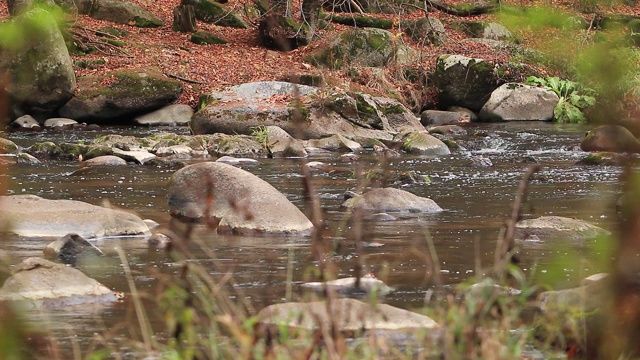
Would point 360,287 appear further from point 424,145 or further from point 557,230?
point 424,145

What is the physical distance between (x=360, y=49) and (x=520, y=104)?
459 cm

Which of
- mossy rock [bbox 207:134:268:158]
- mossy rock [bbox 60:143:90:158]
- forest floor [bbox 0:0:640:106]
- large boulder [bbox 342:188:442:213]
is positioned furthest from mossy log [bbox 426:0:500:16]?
large boulder [bbox 342:188:442:213]

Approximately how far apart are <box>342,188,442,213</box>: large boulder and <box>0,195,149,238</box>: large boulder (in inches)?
94.3

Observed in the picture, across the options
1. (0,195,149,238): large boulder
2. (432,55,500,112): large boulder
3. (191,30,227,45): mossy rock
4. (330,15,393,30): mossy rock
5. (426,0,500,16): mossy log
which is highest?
(0,195,149,238): large boulder

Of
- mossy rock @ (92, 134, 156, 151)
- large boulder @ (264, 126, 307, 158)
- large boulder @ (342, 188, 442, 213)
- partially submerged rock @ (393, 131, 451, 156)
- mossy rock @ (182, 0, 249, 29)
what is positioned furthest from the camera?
mossy rock @ (182, 0, 249, 29)

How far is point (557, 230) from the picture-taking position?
8164mm

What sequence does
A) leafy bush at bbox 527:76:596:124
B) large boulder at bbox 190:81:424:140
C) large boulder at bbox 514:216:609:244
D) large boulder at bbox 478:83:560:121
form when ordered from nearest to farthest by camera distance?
large boulder at bbox 514:216:609:244 → large boulder at bbox 190:81:424:140 → leafy bush at bbox 527:76:596:124 → large boulder at bbox 478:83:560:121

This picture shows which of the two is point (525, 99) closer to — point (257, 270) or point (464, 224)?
point (464, 224)

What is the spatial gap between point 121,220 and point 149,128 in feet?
37.5

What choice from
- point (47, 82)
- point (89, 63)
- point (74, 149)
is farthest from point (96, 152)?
point (89, 63)

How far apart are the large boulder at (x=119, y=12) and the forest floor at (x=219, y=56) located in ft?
1.12

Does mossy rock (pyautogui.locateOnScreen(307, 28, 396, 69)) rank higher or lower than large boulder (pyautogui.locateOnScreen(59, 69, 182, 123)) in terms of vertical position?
higher

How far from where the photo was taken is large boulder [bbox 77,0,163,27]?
26.3 meters

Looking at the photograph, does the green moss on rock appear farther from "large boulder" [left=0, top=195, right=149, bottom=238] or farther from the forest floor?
"large boulder" [left=0, top=195, right=149, bottom=238]
